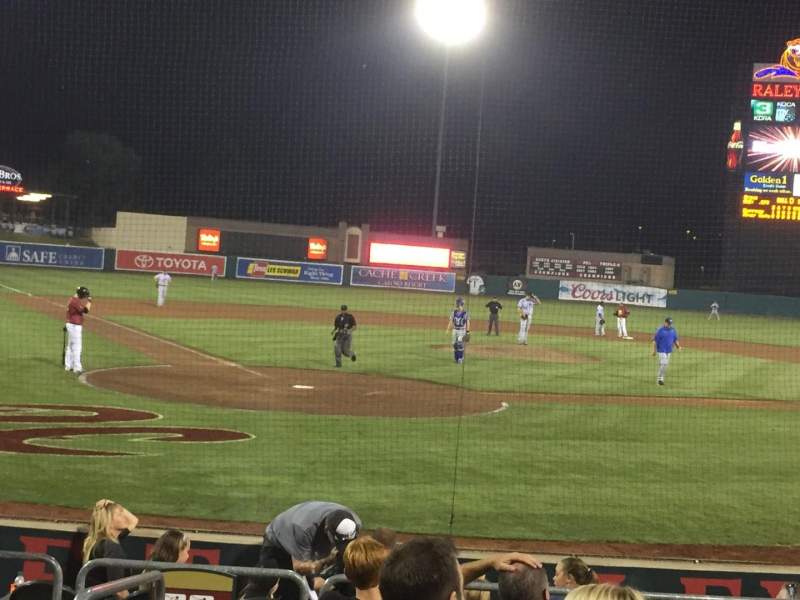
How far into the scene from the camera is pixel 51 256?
48656 mm

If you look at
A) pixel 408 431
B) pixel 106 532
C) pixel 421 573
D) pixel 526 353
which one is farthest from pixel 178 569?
pixel 526 353

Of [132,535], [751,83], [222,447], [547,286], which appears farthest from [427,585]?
[547,286]

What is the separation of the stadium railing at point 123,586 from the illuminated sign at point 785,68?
40707 mm

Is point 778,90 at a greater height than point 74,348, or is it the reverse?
point 778,90

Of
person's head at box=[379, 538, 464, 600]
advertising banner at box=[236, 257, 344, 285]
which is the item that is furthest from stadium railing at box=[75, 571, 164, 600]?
advertising banner at box=[236, 257, 344, 285]

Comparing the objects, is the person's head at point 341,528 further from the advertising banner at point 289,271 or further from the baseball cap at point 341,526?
the advertising banner at point 289,271

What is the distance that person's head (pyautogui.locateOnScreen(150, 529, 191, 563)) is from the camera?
5695 millimetres

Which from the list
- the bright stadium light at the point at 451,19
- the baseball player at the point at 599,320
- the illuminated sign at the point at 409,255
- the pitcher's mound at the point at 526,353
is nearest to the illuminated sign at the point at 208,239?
the illuminated sign at the point at 409,255

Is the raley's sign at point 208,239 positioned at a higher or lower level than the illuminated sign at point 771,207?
lower

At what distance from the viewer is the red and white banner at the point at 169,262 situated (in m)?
50.7

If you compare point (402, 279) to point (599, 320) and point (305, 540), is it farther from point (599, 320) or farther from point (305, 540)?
point (305, 540)

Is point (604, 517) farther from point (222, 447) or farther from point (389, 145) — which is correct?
point (389, 145)

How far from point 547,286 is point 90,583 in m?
55.4

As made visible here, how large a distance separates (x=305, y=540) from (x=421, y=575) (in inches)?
142
